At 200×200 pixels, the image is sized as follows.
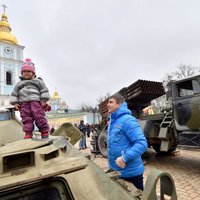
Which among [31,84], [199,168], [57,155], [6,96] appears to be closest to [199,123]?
[199,168]

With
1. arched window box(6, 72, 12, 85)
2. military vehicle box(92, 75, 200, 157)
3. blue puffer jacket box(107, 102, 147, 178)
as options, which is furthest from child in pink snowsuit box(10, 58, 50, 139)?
arched window box(6, 72, 12, 85)

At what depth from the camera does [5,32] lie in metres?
39.6

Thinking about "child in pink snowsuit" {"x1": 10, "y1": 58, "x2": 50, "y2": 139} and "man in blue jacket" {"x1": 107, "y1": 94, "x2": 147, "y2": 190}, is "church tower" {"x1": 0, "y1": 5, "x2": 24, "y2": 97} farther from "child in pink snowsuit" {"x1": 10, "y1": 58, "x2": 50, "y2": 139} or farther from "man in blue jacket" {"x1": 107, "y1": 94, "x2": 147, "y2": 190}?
"man in blue jacket" {"x1": 107, "y1": 94, "x2": 147, "y2": 190}

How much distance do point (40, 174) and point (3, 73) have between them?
3904cm

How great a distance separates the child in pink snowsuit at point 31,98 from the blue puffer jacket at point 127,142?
0.81 metres

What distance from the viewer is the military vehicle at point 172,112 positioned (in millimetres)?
5931

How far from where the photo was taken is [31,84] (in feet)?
10.1

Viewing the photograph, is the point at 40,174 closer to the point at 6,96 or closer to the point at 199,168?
the point at 199,168

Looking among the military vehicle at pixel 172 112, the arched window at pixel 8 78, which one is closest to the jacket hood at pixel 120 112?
the military vehicle at pixel 172 112

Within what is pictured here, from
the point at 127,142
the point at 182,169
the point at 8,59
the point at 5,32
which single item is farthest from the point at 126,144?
the point at 5,32

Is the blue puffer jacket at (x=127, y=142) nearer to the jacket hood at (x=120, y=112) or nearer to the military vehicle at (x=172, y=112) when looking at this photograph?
the jacket hood at (x=120, y=112)

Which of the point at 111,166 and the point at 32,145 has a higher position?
the point at 32,145

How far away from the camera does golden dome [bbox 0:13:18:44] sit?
1524 inches

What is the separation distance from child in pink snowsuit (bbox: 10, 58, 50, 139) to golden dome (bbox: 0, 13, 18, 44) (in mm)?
38565
